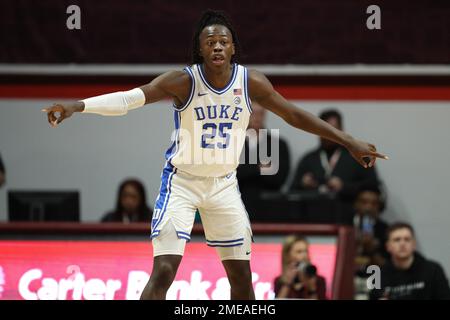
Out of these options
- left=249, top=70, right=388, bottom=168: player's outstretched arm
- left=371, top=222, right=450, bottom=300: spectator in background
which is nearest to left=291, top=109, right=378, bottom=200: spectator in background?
left=371, top=222, right=450, bottom=300: spectator in background

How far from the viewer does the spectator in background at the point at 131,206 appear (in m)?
8.84

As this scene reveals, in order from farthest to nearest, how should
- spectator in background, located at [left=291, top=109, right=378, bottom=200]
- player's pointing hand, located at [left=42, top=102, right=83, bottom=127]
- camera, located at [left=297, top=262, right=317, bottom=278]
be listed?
spectator in background, located at [left=291, top=109, right=378, bottom=200] < camera, located at [left=297, top=262, right=317, bottom=278] < player's pointing hand, located at [left=42, top=102, right=83, bottom=127]

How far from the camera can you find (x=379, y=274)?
782cm

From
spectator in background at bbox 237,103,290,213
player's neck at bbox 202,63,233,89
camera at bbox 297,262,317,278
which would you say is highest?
spectator in background at bbox 237,103,290,213

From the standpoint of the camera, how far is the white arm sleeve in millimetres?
5449

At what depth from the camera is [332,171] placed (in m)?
9.59

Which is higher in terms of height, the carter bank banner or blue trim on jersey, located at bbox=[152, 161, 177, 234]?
blue trim on jersey, located at bbox=[152, 161, 177, 234]

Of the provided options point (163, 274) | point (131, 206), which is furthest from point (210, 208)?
point (131, 206)

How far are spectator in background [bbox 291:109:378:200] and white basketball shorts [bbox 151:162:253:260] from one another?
3.73m

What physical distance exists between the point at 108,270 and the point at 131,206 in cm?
177

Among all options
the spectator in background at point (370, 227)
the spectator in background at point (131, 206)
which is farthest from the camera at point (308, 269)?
the spectator in background at point (131, 206)

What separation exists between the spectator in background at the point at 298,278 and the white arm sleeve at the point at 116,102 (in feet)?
6.52
